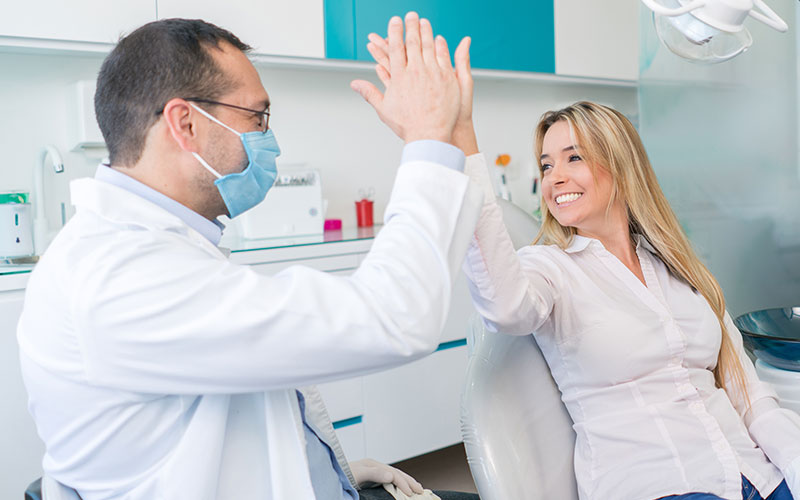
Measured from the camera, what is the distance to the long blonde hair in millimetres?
1462

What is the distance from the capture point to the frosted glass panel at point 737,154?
1984 millimetres

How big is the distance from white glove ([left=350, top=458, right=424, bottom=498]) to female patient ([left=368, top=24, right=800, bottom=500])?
12.2 inches

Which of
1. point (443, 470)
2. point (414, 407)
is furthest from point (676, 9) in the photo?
point (443, 470)

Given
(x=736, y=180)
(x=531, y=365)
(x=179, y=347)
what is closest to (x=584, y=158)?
(x=531, y=365)

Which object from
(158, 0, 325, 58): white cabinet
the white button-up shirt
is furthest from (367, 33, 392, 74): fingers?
(158, 0, 325, 58): white cabinet

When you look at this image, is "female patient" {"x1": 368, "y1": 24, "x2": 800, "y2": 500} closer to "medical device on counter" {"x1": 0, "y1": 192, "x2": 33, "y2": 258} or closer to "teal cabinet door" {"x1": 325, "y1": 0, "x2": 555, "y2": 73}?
"teal cabinet door" {"x1": 325, "y1": 0, "x2": 555, "y2": 73}

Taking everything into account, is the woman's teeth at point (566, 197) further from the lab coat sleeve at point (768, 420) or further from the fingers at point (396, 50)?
the fingers at point (396, 50)

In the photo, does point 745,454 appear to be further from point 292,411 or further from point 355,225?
point 355,225

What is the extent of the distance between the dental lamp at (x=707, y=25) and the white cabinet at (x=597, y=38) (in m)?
2.25

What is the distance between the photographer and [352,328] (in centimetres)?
76

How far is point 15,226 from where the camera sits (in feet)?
6.65

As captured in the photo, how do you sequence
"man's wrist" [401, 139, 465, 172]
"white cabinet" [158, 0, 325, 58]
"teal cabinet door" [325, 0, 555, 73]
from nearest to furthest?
"man's wrist" [401, 139, 465, 172] < "white cabinet" [158, 0, 325, 58] < "teal cabinet door" [325, 0, 555, 73]

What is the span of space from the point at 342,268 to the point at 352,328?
5.41 feet

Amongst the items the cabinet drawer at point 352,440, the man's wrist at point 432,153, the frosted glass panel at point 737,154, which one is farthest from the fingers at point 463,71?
the cabinet drawer at point 352,440
